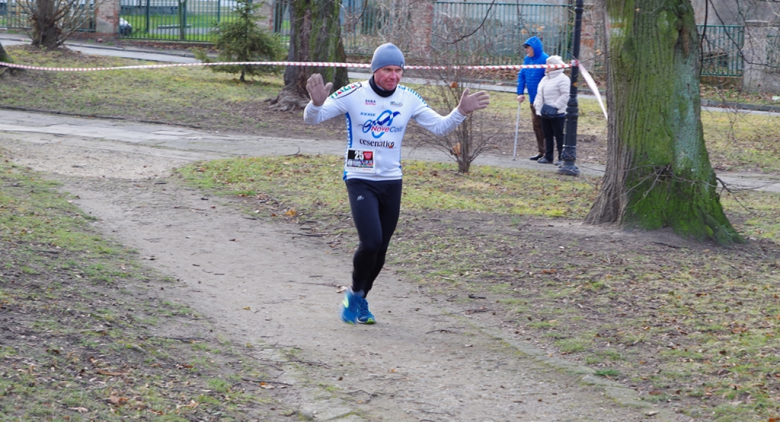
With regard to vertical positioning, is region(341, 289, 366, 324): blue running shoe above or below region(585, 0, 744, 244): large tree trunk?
below

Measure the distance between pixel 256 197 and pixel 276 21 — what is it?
77.9ft

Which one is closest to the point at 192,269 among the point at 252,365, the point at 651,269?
the point at 252,365

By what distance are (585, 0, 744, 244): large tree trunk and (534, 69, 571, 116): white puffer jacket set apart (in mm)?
4965

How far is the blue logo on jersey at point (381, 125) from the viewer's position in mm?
5879

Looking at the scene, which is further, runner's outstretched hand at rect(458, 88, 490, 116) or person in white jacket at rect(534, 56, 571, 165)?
person in white jacket at rect(534, 56, 571, 165)

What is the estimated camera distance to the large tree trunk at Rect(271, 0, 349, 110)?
1800 centimetres

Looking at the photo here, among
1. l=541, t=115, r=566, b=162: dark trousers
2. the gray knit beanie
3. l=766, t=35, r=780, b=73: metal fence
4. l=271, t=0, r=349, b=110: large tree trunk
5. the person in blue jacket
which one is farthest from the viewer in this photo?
l=271, t=0, r=349, b=110: large tree trunk

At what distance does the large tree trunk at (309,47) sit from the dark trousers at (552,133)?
5.48m

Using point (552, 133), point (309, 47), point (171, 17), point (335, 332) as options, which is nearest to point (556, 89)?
point (552, 133)

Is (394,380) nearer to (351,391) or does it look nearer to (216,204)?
(351,391)

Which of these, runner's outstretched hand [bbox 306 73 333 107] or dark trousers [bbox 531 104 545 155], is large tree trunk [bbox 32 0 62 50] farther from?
runner's outstretched hand [bbox 306 73 333 107]

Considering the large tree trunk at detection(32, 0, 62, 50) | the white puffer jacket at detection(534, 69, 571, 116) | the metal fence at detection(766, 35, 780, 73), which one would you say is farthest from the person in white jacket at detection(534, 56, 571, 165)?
the large tree trunk at detection(32, 0, 62, 50)

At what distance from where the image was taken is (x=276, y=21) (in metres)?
33.0

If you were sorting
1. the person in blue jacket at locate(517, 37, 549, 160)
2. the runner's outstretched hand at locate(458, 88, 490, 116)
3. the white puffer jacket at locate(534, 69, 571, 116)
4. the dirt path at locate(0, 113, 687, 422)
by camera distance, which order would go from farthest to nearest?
the person in blue jacket at locate(517, 37, 549, 160) < the white puffer jacket at locate(534, 69, 571, 116) < the runner's outstretched hand at locate(458, 88, 490, 116) < the dirt path at locate(0, 113, 687, 422)
